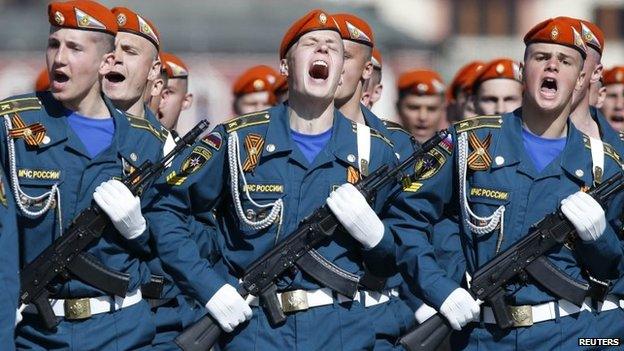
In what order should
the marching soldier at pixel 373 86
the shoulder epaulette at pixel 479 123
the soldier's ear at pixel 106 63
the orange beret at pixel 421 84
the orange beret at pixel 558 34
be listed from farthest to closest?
the orange beret at pixel 421 84, the marching soldier at pixel 373 86, the orange beret at pixel 558 34, the shoulder epaulette at pixel 479 123, the soldier's ear at pixel 106 63

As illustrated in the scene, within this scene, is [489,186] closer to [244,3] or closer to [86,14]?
[86,14]

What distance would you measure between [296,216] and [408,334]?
0.90 m

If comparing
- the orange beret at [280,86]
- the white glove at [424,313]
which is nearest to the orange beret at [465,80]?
the orange beret at [280,86]

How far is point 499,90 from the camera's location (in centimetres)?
1658

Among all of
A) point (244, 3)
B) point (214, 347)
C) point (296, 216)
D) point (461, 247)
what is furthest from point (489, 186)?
point (244, 3)

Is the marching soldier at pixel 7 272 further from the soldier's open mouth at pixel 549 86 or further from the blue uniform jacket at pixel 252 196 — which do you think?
the soldier's open mouth at pixel 549 86

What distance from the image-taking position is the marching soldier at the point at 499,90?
1656 centimetres

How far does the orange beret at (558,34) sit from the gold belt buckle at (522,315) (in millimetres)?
1618

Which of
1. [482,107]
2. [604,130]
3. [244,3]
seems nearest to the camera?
[604,130]

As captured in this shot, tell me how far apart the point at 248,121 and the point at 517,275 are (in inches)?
68.2

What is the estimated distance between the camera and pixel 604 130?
13.4m

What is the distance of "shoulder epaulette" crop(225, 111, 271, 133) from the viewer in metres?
11.4

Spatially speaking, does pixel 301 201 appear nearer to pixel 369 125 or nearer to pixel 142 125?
pixel 142 125

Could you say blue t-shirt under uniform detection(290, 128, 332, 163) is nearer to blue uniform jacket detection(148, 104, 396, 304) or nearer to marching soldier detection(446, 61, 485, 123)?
blue uniform jacket detection(148, 104, 396, 304)
